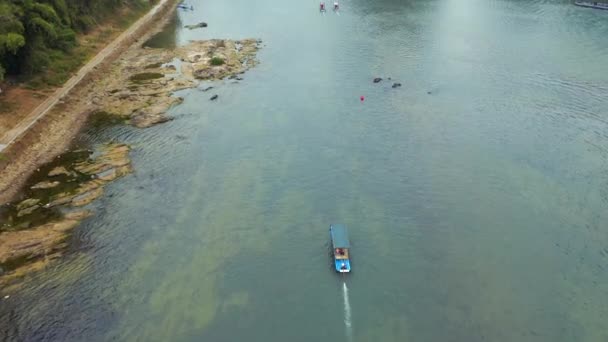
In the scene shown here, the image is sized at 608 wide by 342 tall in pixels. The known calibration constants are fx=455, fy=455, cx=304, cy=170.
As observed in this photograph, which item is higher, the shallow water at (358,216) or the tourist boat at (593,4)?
the tourist boat at (593,4)

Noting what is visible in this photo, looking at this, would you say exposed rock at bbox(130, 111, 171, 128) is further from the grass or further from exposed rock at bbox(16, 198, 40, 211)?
exposed rock at bbox(16, 198, 40, 211)

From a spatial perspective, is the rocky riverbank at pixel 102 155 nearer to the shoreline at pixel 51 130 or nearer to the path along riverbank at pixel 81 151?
the path along riverbank at pixel 81 151

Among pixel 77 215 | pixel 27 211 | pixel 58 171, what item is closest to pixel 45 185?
pixel 58 171

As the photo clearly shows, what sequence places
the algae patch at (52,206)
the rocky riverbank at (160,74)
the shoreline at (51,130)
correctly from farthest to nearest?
the rocky riverbank at (160,74), the shoreline at (51,130), the algae patch at (52,206)

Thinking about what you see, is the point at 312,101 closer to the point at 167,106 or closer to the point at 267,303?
the point at 167,106

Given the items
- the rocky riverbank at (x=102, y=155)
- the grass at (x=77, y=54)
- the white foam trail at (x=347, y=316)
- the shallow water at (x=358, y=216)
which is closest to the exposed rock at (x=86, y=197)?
the rocky riverbank at (x=102, y=155)

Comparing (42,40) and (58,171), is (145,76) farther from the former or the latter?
(58,171)

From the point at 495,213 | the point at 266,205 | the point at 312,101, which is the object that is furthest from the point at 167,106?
the point at 495,213
